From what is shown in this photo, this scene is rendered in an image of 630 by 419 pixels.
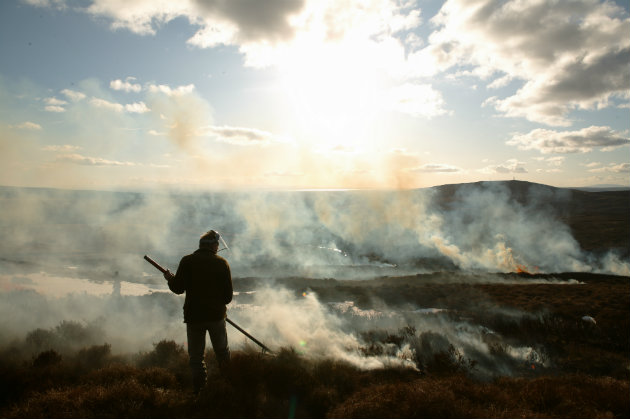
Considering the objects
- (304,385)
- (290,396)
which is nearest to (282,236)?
(304,385)

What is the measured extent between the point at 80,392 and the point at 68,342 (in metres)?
5.66

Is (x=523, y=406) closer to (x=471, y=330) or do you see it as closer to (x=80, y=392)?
(x=80, y=392)

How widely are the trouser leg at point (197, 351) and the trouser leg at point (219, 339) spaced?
14 cm

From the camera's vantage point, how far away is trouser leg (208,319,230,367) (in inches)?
187

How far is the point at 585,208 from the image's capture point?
254 feet

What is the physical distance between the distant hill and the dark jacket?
5206 cm

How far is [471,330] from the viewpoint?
40.5 feet

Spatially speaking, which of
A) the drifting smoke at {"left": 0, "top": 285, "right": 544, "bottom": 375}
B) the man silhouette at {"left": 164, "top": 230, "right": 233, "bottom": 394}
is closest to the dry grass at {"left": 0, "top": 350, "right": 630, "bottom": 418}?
the man silhouette at {"left": 164, "top": 230, "right": 233, "bottom": 394}

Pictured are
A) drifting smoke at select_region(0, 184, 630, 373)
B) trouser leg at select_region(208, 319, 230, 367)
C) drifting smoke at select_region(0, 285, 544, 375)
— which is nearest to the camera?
trouser leg at select_region(208, 319, 230, 367)

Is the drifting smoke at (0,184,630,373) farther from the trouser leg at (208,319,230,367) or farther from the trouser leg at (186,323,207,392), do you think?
the trouser leg at (186,323,207,392)

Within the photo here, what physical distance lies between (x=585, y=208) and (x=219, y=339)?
100.0m

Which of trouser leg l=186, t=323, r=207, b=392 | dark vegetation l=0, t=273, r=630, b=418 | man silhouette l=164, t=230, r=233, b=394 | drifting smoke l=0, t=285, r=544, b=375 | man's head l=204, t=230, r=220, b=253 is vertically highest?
man's head l=204, t=230, r=220, b=253

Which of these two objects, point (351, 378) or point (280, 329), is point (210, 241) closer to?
point (351, 378)

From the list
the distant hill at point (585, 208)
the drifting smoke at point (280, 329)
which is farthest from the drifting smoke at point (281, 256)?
the distant hill at point (585, 208)
